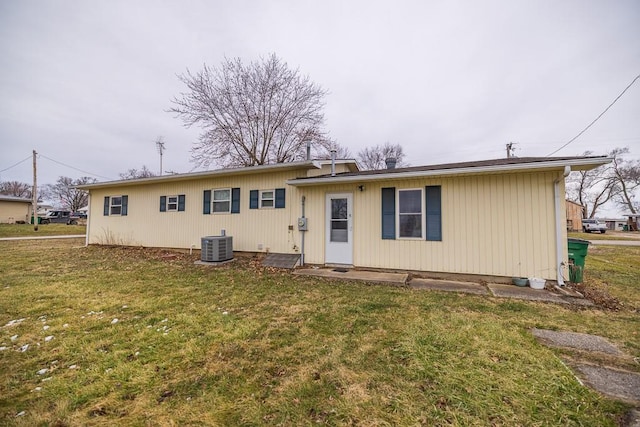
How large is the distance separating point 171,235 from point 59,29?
308 inches

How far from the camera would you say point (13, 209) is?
27.8m

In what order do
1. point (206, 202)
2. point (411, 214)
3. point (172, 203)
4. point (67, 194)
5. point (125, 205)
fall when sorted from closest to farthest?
point (411, 214)
point (206, 202)
point (172, 203)
point (125, 205)
point (67, 194)

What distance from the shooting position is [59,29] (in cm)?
887

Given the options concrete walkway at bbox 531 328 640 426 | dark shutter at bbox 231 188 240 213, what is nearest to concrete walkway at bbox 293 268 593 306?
concrete walkway at bbox 531 328 640 426

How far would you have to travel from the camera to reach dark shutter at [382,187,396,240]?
6.48 meters

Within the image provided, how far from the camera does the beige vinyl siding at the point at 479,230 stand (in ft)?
17.3

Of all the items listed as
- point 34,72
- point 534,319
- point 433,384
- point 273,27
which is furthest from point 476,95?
point 34,72

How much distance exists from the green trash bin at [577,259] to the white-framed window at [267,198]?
7334 mm

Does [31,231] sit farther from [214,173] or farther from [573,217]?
[573,217]

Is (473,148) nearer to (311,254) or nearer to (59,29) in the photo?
(311,254)

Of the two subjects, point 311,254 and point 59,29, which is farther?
point 59,29

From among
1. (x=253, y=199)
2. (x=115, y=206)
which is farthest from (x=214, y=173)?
(x=115, y=206)

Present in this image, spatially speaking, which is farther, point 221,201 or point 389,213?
point 221,201

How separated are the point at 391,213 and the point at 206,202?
21.6 feet
